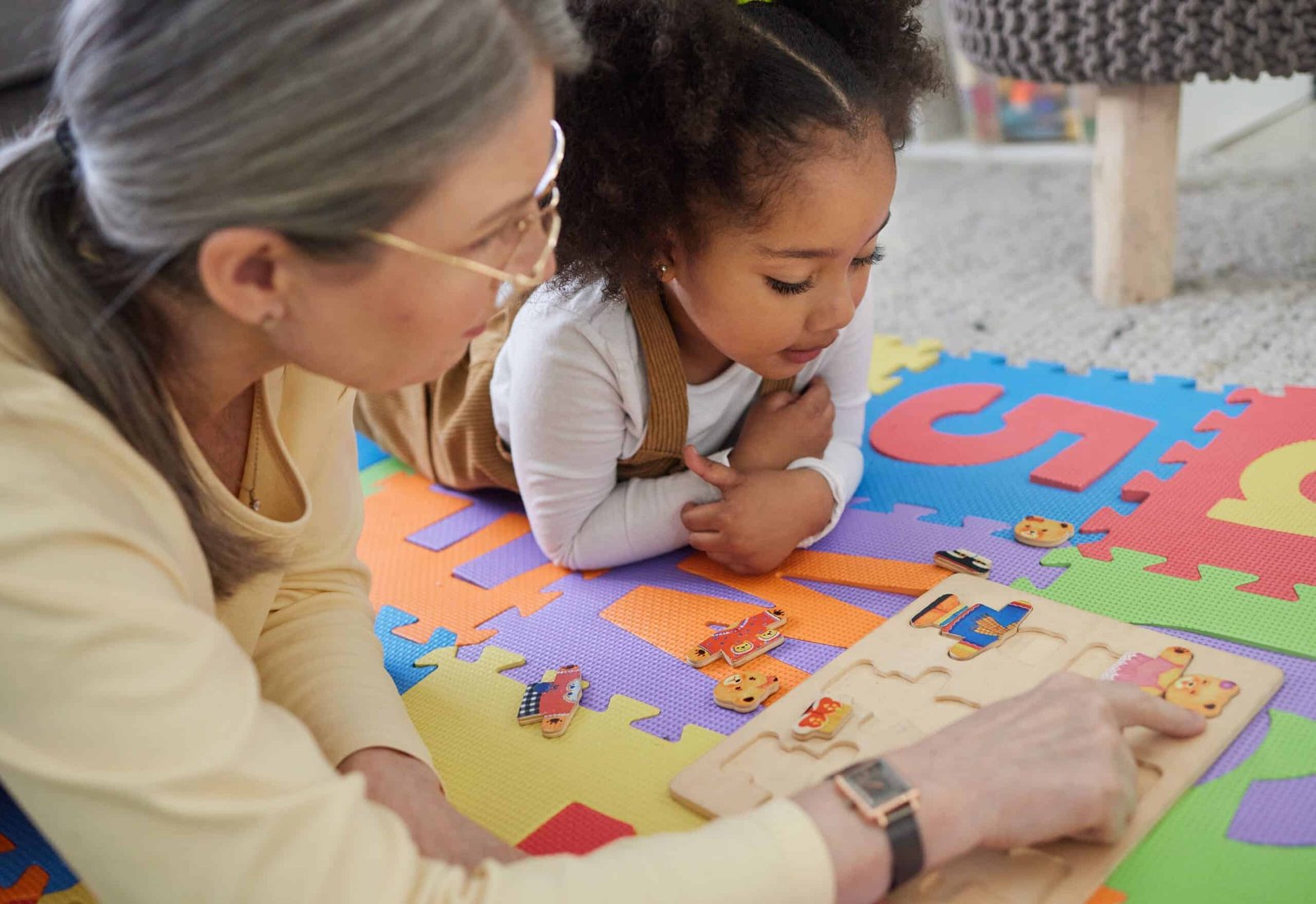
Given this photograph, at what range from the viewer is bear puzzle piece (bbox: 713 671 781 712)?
0.96 m

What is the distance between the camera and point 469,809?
2.95 feet

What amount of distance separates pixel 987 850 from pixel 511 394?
63cm

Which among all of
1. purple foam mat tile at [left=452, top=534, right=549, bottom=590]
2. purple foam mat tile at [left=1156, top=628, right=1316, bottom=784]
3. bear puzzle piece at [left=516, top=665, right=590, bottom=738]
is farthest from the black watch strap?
purple foam mat tile at [left=452, top=534, right=549, bottom=590]

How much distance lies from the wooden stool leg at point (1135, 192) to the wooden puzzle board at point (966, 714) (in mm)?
850

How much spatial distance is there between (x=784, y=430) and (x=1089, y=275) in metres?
0.88

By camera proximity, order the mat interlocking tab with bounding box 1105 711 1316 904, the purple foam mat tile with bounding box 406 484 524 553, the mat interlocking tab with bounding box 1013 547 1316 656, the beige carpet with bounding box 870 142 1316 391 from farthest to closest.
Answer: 1. the beige carpet with bounding box 870 142 1316 391
2. the purple foam mat tile with bounding box 406 484 524 553
3. the mat interlocking tab with bounding box 1013 547 1316 656
4. the mat interlocking tab with bounding box 1105 711 1316 904

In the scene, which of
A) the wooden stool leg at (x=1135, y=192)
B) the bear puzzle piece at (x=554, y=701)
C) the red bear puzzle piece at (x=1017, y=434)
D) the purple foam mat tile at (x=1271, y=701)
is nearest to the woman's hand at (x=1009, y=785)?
the purple foam mat tile at (x=1271, y=701)

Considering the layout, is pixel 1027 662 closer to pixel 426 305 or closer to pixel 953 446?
pixel 953 446

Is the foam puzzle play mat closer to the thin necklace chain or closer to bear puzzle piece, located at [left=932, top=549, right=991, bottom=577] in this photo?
bear puzzle piece, located at [left=932, top=549, right=991, bottom=577]

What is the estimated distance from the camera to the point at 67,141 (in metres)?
0.65

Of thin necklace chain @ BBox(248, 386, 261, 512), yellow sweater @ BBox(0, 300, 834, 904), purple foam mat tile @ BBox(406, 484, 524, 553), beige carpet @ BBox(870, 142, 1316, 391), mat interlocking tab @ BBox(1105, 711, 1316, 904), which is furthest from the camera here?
beige carpet @ BBox(870, 142, 1316, 391)

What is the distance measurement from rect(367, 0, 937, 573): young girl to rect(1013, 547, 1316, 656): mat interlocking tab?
0.25 metres

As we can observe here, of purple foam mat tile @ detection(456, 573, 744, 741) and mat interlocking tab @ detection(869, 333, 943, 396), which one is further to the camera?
mat interlocking tab @ detection(869, 333, 943, 396)

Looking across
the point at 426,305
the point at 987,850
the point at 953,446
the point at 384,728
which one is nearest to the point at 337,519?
the point at 384,728
